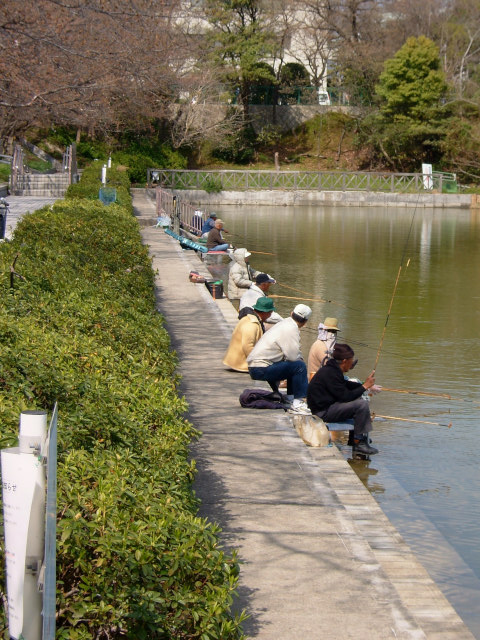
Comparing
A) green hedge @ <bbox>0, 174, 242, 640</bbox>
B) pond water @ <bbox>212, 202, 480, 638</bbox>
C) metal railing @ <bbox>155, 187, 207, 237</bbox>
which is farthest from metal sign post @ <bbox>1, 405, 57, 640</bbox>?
metal railing @ <bbox>155, 187, 207, 237</bbox>

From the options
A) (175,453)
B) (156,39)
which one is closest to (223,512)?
(175,453)

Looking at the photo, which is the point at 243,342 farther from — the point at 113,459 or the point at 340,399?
the point at 113,459

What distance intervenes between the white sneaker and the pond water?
2.67 ft

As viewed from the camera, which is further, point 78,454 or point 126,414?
point 126,414

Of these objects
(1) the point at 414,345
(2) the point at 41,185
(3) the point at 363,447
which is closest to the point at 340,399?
(3) the point at 363,447

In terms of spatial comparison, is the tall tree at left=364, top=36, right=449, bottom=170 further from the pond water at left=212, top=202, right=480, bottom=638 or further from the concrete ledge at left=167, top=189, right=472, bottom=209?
the pond water at left=212, top=202, right=480, bottom=638

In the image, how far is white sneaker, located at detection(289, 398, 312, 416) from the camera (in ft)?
31.1

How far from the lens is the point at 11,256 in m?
10.7

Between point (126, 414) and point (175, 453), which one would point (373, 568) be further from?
point (126, 414)

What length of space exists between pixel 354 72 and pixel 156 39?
35623mm

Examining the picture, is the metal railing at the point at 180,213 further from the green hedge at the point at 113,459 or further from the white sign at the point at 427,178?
the white sign at the point at 427,178

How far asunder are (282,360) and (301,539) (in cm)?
460

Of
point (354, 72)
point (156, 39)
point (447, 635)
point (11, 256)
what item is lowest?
point (447, 635)

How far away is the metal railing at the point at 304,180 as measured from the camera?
5197 centimetres
